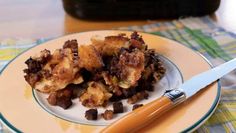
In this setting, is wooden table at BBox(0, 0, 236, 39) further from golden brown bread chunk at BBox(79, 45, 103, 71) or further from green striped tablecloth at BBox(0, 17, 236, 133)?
golden brown bread chunk at BBox(79, 45, 103, 71)

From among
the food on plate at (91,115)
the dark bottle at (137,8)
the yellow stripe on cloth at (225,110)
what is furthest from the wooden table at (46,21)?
the food on plate at (91,115)

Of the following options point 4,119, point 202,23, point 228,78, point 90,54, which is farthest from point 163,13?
point 4,119

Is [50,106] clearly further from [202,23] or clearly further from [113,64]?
[202,23]

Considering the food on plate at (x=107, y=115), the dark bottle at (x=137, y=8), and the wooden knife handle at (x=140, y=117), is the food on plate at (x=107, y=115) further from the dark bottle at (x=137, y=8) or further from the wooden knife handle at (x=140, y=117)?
the dark bottle at (x=137, y=8)

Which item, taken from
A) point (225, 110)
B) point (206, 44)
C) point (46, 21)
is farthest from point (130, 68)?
point (46, 21)

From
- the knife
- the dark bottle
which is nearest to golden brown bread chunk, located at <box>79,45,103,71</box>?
the knife

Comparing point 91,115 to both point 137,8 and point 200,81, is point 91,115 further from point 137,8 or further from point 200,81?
point 137,8
